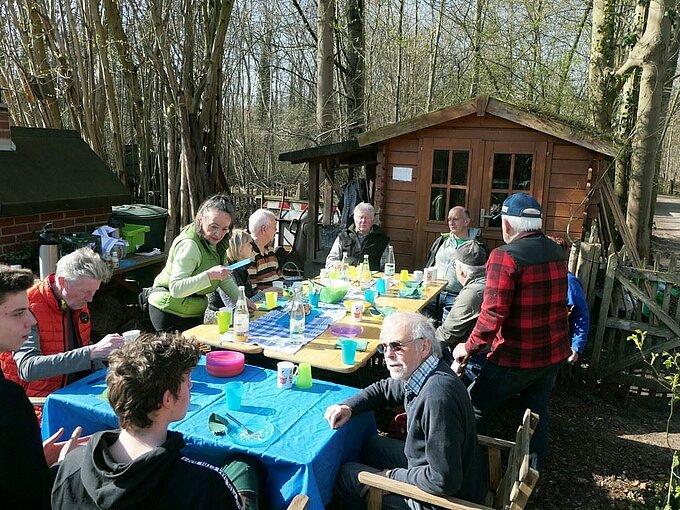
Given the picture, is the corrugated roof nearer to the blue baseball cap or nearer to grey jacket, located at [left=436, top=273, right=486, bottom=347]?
grey jacket, located at [left=436, top=273, right=486, bottom=347]

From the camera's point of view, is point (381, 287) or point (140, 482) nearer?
point (140, 482)

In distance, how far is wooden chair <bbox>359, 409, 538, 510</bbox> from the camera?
6.58ft

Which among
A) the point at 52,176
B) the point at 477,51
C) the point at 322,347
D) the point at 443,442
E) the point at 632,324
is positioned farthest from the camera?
the point at 477,51

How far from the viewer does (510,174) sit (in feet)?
22.4

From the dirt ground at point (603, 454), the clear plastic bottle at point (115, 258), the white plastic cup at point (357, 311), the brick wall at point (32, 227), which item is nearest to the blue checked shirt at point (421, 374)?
the white plastic cup at point (357, 311)

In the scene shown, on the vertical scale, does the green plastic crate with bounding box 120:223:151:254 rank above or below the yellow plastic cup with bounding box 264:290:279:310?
above

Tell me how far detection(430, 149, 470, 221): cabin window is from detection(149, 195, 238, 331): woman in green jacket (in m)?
3.79

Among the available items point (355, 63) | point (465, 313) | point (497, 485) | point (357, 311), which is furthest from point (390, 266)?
point (355, 63)

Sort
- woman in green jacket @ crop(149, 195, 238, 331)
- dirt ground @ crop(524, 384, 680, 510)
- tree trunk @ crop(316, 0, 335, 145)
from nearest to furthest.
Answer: dirt ground @ crop(524, 384, 680, 510)
woman in green jacket @ crop(149, 195, 238, 331)
tree trunk @ crop(316, 0, 335, 145)

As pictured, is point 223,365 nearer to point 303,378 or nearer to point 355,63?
point 303,378

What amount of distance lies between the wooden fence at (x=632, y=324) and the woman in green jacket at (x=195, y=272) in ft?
11.1

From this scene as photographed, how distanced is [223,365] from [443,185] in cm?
490

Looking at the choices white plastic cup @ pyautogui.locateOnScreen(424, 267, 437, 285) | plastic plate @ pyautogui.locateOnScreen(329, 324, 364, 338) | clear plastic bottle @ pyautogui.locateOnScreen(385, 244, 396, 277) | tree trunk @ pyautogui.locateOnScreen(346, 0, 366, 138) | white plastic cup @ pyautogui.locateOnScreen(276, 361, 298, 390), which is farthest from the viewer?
tree trunk @ pyautogui.locateOnScreen(346, 0, 366, 138)

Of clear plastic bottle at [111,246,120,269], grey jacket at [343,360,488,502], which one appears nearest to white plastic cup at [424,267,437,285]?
grey jacket at [343,360,488,502]
